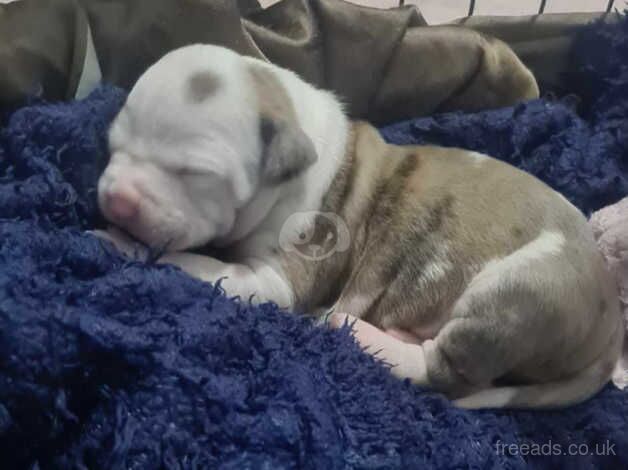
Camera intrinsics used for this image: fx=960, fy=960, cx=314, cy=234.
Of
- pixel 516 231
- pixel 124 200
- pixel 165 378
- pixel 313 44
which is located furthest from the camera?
pixel 313 44

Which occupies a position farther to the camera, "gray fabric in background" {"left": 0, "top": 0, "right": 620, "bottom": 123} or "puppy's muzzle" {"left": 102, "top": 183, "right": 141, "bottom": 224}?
"gray fabric in background" {"left": 0, "top": 0, "right": 620, "bottom": 123}

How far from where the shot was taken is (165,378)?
138 centimetres

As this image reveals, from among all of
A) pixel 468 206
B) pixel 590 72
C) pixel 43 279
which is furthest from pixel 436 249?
pixel 590 72

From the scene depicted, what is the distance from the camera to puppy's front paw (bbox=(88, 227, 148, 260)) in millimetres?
1645

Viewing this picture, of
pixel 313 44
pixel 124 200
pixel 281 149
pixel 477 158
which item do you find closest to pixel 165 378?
pixel 124 200

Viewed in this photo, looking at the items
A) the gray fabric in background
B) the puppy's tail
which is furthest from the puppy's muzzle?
the puppy's tail

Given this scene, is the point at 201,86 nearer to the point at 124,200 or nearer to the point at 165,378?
the point at 124,200

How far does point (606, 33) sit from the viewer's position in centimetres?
248

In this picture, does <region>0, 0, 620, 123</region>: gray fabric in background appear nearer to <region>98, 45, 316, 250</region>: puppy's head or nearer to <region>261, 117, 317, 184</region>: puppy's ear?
<region>98, 45, 316, 250</region>: puppy's head

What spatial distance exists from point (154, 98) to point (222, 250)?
1.15 feet

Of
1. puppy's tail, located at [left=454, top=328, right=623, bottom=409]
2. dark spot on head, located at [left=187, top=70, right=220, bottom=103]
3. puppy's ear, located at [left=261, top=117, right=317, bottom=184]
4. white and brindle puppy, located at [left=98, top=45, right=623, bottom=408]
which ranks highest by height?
dark spot on head, located at [left=187, top=70, right=220, bottom=103]

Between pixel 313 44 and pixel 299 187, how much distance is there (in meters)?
0.58

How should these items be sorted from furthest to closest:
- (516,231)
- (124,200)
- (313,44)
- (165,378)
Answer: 1. (313,44)
2. (516,231)
3. (124,200)
4. (165,378)

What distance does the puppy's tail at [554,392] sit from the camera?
175 centimetres
